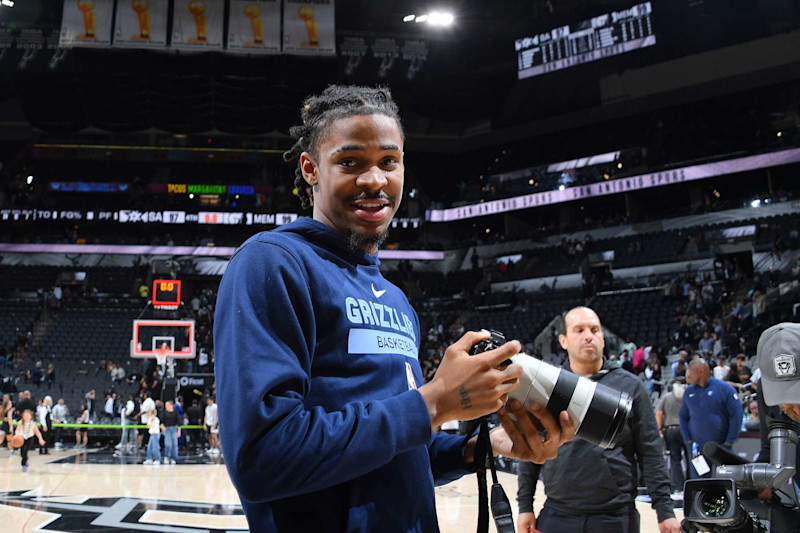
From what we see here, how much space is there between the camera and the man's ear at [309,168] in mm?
1644

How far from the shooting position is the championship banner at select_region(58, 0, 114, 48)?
21453mm

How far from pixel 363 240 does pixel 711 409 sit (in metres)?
6.47

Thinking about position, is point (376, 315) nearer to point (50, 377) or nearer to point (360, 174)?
point (360, 174)

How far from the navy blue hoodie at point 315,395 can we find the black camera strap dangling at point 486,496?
114mm

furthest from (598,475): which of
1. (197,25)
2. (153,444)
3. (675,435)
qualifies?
(197,25)

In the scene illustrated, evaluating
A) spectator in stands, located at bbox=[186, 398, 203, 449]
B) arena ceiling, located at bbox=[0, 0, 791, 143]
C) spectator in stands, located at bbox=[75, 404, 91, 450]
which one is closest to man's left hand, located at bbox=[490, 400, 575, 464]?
spectator in stands, located at bbox=[186, 398, 203, 449]

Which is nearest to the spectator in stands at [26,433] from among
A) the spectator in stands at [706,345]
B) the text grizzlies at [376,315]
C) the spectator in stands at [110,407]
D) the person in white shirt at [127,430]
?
the person in white shirt at [127,430]

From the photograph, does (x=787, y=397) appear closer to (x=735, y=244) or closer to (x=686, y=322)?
(x=686, y=322)

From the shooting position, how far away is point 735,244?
996 inches

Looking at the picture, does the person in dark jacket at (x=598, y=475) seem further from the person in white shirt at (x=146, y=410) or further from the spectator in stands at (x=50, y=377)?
the spectator in stands at (x=50, y=377)

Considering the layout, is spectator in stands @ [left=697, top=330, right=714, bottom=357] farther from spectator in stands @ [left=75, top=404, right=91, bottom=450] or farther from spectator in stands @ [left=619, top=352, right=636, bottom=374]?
spectator in stands @ [left=75, top=404, right=91, bottom=450]

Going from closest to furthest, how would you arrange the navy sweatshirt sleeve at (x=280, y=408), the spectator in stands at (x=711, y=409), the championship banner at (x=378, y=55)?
the navy sweatshirt sleeve at (x=280, y=408) → the spectator in stands at (x=711, y=409) → the championship banner at (x=378, y=55)

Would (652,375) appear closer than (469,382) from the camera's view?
No

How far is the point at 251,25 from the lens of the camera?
22.0m
